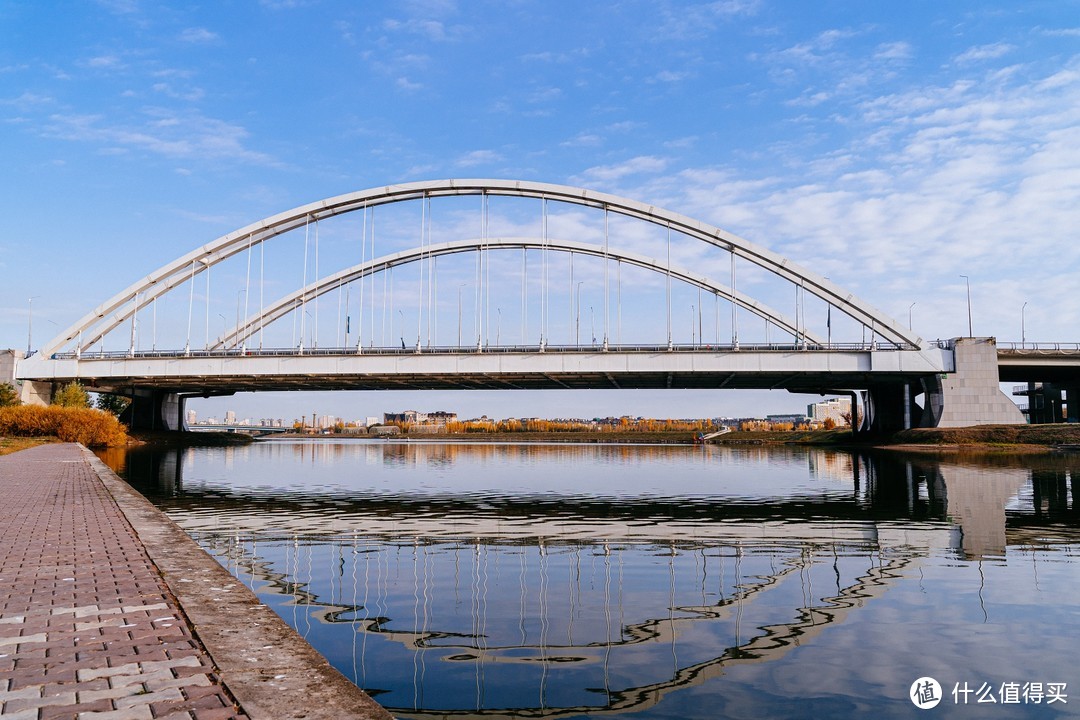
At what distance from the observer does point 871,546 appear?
14.7 metres

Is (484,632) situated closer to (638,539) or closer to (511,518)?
(638,539)

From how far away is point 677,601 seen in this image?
383 inches

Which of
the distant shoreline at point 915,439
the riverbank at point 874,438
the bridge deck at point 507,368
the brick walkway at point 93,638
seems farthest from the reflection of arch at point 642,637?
the distant shoreline at point 915,439

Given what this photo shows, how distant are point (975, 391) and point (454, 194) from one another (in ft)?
146

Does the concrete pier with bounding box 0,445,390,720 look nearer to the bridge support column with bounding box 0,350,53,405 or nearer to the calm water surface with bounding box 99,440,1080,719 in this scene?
the calm water surface with bounding box 99,440,1080,719

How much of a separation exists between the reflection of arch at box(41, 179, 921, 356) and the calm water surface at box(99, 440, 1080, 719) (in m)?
36.7

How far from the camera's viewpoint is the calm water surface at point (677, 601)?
6.45m

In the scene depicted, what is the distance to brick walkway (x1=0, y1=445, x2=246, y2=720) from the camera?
4516 mm

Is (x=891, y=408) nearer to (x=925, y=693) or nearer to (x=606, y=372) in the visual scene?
(x=606, y=372)

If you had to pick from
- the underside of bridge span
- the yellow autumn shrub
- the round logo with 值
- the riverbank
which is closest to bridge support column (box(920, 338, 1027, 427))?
the underside of bridge span

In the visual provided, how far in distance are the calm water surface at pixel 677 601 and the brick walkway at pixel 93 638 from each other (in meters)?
1.61

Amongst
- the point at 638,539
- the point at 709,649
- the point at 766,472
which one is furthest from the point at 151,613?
the point at 766,472

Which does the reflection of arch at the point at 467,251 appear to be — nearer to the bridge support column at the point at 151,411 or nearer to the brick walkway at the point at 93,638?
the bridge support column at the point at 151,411

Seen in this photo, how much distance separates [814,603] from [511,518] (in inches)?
439
